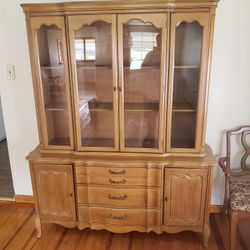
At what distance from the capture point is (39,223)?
6.88 ft

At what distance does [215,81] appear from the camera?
209 centimetres

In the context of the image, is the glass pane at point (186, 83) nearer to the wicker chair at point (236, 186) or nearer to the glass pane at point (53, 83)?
the wicker chair at point (236, 186)

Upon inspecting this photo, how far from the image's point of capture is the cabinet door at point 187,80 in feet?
5.48

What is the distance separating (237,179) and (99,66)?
4.98 ft

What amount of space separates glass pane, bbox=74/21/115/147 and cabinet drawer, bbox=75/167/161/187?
7.7 inches

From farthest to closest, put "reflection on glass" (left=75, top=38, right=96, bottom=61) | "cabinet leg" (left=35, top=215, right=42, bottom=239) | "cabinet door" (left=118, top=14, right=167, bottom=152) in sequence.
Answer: "cabinet leg" (left=35, top=215, right=42, bottom=239) < "reflection on glass" (left=75, top=38, right=96, bottom=61) < "cabinet door" (left=118, top=14, right=167, bottom=152)

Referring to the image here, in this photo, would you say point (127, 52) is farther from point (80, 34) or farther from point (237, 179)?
point (237, 179)

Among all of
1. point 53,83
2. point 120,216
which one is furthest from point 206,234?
point 53,83

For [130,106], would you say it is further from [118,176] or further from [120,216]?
[120,216]

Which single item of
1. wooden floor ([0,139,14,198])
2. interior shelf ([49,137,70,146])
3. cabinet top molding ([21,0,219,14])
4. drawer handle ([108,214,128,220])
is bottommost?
wooden floor ([0,139,14,198])

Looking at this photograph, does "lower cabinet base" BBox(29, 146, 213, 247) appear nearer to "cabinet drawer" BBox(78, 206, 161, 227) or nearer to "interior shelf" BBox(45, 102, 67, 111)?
"cabinet drawer" BBox(78, 206, 161, 227)

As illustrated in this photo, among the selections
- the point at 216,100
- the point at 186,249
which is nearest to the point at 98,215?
the point at 186,249

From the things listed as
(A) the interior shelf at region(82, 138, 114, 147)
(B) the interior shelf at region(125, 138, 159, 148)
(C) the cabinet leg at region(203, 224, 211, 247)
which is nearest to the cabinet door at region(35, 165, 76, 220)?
(A) the interior shelf at region(82, 138, 114, 147)

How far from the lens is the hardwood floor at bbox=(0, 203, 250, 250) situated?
6.57 ft
